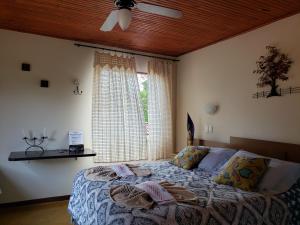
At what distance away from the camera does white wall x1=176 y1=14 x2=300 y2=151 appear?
9.62 feet

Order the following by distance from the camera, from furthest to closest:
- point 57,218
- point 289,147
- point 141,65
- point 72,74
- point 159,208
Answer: point 141,65 < point 72,74 < point 57,218 < point 289,147 < point 159,208

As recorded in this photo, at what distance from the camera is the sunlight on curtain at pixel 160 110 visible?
15.1 feet

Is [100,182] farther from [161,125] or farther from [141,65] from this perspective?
[141,65]

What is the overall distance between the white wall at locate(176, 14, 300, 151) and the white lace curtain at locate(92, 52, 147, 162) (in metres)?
0.95

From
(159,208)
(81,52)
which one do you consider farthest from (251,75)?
(81,52)

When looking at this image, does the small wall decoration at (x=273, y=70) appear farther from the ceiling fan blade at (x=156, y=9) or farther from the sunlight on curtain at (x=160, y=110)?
the sunlight on curtain at (x=160, y=110)

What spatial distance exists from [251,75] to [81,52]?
8.67 feet

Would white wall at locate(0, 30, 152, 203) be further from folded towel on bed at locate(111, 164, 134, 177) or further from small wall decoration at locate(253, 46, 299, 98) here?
small wall decoration at locate(253, 46, 299, 98)

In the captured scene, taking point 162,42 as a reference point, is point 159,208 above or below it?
below

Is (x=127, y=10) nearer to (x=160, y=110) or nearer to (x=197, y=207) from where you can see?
(x=197, y=207)

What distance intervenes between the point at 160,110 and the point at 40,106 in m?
2.07

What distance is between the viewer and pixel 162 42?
4.06 metres

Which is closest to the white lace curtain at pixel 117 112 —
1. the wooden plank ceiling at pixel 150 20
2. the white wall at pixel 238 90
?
the wooden plank ceiling at pixel 150 20

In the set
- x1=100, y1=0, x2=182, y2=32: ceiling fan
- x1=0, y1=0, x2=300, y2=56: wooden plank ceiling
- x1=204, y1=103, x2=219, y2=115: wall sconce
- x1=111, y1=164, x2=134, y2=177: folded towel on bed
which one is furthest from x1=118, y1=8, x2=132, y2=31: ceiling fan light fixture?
x1=204, y1=103, x2=219, y2=115: wall sconce
